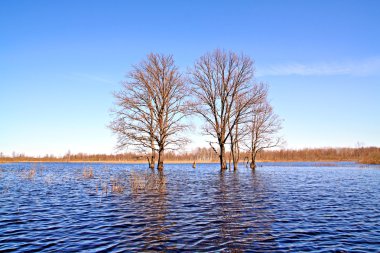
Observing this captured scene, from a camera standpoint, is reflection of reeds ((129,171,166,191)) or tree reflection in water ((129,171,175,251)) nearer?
tree reflection in water ((129,171,175,251))

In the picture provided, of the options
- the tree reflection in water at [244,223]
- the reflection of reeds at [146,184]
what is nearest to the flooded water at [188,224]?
the tree reflection in water at [244,223]

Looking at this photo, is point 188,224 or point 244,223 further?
point 244,223

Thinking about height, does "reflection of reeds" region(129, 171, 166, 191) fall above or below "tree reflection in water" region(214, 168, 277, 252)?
above

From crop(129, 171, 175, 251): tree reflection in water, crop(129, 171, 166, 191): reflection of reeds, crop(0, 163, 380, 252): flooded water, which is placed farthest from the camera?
crop(129, 171, 166, 191): reflection of reeds

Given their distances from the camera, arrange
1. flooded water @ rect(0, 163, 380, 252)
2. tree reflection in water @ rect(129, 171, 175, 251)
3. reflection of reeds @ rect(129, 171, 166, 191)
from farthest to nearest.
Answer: reflection of reeds @ rect(129, 171, 166, 191)
tree reflection in water @ rect(129, 171, 175, 251)
flooded water @ rect(0, 163, 380, 252)

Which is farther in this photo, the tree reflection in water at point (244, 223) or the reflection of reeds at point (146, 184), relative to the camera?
the reflection of reeds at point (146, 184)

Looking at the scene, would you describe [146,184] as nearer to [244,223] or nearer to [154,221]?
[154,221]

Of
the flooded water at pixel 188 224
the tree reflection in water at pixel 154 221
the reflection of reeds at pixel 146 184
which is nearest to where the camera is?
the flooded water at pixel 188 224

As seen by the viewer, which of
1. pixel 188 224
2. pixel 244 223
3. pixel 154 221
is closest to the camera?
pixel 188 224

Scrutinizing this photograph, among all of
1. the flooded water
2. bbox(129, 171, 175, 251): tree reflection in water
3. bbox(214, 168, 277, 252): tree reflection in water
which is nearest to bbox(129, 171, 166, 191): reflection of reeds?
bbox(129, 171, 175, 251): tree reflection in water

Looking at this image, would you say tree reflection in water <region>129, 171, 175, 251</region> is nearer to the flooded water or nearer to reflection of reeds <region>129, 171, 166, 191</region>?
the flooded water

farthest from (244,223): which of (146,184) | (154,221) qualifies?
(146,184)

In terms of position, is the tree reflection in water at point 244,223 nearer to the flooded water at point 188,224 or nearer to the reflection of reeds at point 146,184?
the flooded water at point 188,224

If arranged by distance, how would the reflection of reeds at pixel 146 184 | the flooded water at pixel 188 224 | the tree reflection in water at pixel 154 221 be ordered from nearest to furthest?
the flooded water at pixel 188 224 → the tree reflection in water at pixel 154 221 → the reflection of reeds at pixel 146 184
